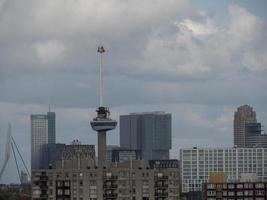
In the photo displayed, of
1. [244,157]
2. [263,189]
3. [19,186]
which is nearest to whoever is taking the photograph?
[263,189]

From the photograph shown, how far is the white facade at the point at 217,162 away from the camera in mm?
161750

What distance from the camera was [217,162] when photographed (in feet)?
544

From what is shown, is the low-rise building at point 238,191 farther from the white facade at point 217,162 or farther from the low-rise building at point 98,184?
the white facade at point 217,162

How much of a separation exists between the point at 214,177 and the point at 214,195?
8393 mm

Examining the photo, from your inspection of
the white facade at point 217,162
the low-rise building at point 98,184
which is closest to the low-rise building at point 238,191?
the low-rise building at point 98,184

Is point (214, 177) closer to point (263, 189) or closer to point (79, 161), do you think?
point (263, 189)

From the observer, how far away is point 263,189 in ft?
342

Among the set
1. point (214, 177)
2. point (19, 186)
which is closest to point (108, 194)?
point (214, 177)

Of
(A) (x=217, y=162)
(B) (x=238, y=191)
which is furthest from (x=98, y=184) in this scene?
(A) (x=217, y=162)

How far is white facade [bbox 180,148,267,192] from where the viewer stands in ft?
531

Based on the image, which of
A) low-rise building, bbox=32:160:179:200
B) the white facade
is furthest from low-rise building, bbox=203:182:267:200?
the white facade

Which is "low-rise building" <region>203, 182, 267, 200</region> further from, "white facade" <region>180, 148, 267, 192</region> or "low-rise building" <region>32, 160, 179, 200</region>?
"white facade" <region>180, 148, 267, 192</region>

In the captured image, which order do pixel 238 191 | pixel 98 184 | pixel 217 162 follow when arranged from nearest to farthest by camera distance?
pixel 98 184 < pixel 238 191 < pixel 217 162

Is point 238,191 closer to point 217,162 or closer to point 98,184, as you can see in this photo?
point 98,184
